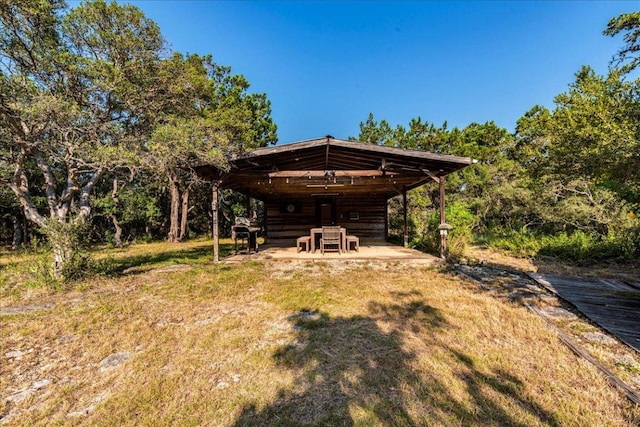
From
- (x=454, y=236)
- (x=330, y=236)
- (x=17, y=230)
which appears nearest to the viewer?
(x=330, y=236)

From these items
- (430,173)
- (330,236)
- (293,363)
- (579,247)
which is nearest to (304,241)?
(330,236)

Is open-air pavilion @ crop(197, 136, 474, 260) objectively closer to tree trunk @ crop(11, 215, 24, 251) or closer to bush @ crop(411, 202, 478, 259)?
bush @ crop(411, 202, 478, 259)

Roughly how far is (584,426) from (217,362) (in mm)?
2880

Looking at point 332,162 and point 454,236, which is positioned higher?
point 332,162

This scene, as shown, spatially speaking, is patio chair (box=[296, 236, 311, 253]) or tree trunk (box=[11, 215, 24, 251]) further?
tree trunk (box=[11, 215, 24, 251])

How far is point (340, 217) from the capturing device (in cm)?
1335

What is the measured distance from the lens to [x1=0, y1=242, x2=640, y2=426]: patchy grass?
6.21ft

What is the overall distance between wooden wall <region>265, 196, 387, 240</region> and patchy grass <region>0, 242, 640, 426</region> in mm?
8483

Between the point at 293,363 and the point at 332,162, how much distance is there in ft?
26.2

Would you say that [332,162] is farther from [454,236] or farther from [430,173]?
[454,236]

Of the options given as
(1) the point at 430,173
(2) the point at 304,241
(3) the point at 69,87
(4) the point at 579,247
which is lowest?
(4) the point at 579,247

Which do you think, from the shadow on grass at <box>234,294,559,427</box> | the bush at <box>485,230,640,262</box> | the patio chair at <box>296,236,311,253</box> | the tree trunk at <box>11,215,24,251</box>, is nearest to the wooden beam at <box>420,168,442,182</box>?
the bush at <box>485,230,640,262</box>

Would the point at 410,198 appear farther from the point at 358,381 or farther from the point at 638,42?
the point at 358,381

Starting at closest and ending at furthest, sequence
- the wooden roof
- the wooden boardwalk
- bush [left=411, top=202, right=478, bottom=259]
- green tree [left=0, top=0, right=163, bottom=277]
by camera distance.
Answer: the wooden boardwalk → green tree [left=0, top=0, right=163, bottom=277] → the wooden roof → bush [left=411, top=202, right=478, bottom=259]
